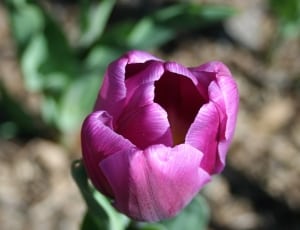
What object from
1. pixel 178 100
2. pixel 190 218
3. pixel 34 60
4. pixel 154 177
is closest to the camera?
pixel 154 177

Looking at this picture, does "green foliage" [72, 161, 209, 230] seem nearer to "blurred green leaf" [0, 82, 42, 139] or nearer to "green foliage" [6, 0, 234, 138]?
"green foliage" [6, 0, 234, 138]

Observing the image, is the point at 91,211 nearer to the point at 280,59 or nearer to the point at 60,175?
the point at 60,175

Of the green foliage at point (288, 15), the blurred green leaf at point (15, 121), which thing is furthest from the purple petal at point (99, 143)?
the green foliage at point (288, 15)

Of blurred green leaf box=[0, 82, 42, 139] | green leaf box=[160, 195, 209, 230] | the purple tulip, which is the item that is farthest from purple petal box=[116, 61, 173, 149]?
blurred green leaf box=[0, 82, 42, 139]

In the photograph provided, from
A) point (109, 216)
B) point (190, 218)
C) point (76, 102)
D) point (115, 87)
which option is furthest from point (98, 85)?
point (115, 87)

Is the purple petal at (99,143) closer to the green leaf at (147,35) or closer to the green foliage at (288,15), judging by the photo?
the green leaf at (147,35)

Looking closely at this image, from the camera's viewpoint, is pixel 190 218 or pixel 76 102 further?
pixel 76 102

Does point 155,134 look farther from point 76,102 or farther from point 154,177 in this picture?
point 76,102

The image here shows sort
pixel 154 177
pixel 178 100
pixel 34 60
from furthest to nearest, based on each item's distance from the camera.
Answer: pixel 34 60, pixel 178 100, pixel 154 177
